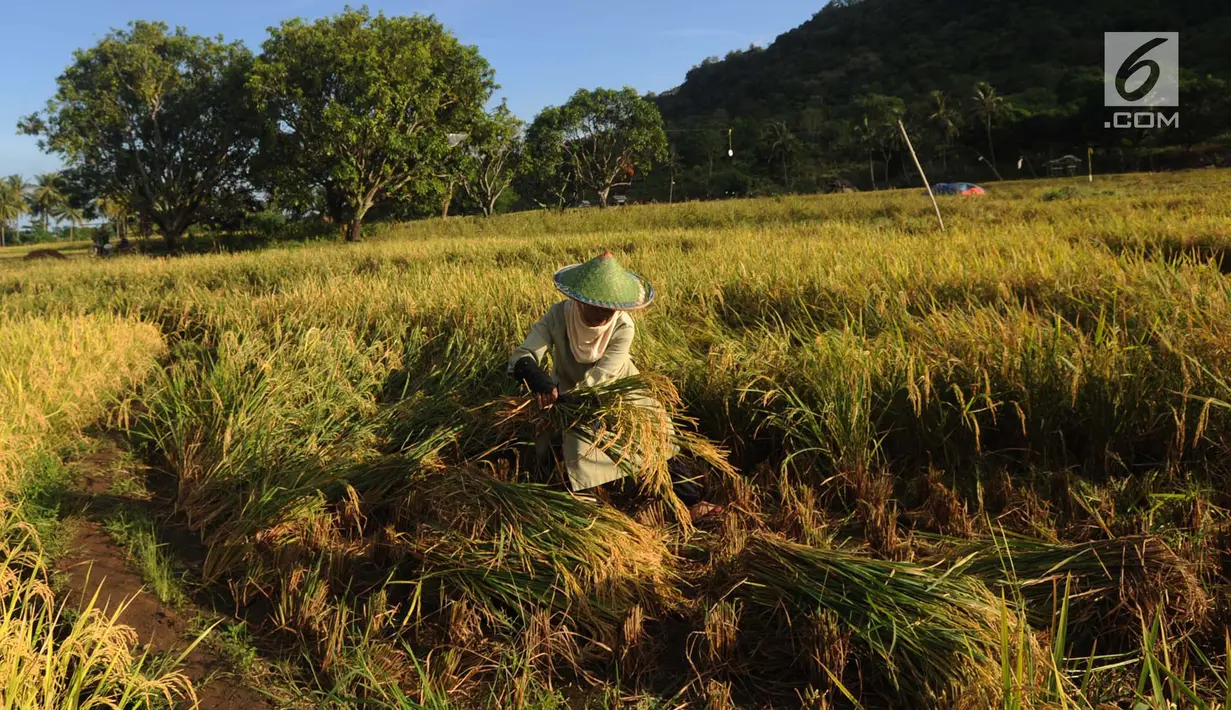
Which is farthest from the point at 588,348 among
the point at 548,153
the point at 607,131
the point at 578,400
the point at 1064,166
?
the point at 1064,166

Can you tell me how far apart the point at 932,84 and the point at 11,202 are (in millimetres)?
78565

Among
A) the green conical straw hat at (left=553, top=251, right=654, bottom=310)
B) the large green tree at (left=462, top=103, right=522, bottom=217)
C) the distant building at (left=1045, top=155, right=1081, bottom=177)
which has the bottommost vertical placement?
the green conical straw hat at (left=553, top=251, right=654, bottom=310)

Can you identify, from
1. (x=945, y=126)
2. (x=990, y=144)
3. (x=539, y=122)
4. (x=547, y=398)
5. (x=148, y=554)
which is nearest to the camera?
(x=148, y=554)

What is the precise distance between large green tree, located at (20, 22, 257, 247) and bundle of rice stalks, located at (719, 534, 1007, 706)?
18.9 m

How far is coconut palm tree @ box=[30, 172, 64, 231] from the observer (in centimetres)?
5178

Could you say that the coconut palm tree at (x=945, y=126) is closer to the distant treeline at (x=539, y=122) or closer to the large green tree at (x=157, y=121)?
the distant treeline at (x=539, y=122)

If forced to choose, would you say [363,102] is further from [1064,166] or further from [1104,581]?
[1064,166]

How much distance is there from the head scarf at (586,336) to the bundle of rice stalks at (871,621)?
3.22 feet

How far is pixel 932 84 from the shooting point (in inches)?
2188

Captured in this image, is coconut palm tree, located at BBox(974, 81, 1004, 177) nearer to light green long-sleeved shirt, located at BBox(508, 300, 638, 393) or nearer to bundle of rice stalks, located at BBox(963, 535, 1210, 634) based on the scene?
light green long-sleeved shirt, located at BBox(508, 300, 638, 393)

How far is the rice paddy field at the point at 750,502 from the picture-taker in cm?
165

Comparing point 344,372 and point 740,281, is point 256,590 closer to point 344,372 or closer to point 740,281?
point 344,372

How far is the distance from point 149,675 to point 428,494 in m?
0.94

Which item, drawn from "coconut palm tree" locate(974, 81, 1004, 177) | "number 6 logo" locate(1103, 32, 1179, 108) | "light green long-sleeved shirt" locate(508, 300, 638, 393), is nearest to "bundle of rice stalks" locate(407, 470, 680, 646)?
"light green long-sleeved shirt" locate(508, 300, 638, 393)
